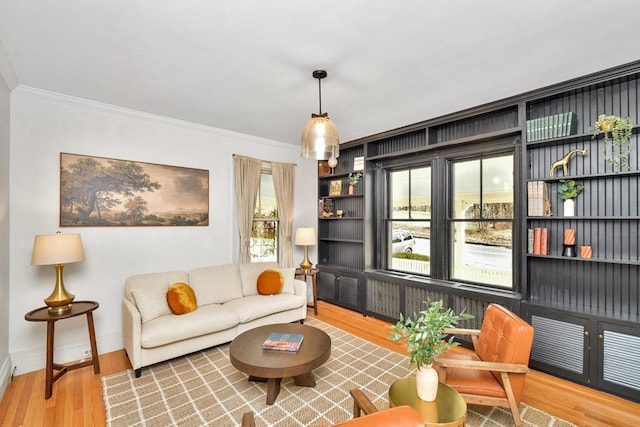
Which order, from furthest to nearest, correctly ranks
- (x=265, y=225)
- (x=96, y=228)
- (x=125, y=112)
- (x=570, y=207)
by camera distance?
(x=265, y=225) < (x=125, y=112) < (x=96, y=228) < (x=570, y=207)

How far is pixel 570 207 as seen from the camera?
291 centimetres

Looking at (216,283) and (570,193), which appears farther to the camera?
(216,283)

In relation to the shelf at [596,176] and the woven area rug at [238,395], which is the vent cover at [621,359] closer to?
the woven area rug at [238,395]

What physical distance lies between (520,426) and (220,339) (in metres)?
2.80

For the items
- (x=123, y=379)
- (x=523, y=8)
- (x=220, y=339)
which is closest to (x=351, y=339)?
(x=220, y=339)

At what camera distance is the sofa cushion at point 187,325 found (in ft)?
9.51

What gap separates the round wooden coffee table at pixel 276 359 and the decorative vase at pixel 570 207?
262 centimetres

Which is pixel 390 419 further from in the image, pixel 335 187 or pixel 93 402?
pixel 335 187

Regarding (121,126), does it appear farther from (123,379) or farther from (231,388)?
(231,388)

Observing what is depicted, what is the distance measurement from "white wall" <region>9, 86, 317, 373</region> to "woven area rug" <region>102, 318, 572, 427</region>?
3.13ft

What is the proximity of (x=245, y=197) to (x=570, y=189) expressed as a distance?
3936 millimetres

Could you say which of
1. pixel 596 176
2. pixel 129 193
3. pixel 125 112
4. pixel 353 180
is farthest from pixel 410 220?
pixel 125 112

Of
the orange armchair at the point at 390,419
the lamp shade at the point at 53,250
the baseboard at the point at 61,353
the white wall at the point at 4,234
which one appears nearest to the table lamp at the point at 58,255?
the lamp shade at the point at 53,250

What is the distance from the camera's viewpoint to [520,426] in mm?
2018
